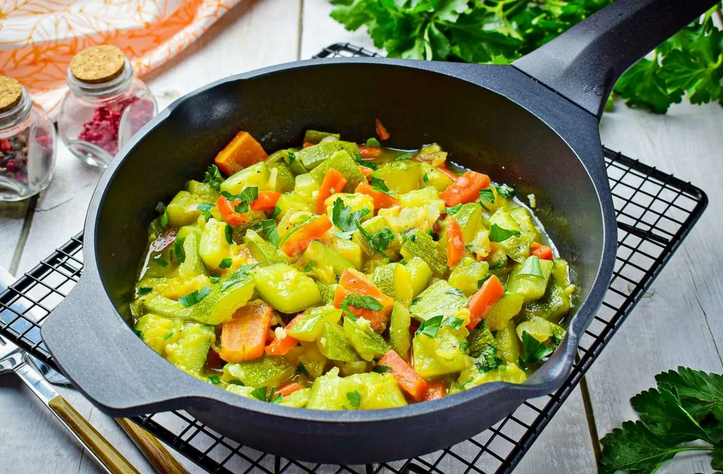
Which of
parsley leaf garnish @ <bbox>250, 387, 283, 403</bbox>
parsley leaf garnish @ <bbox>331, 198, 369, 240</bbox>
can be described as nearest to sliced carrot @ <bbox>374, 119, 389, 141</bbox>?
parsley leaf garnish @ <bbox>331, 198, 369, 240</bbox>

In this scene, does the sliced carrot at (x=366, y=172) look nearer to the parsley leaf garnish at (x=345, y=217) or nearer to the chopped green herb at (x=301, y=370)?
the parsley leaf garnish at (x=345, y=217)

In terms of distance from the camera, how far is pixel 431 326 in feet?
7.16

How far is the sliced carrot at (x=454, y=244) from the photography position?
2479 millimetres

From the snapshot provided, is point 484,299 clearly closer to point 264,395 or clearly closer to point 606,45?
point 264,395

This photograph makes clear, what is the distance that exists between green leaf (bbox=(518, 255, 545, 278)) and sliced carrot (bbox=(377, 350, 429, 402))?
545mm

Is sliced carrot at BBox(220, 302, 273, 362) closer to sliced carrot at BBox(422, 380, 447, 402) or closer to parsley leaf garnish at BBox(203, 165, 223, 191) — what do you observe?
sliced carrot at BBox(422, 380, 447, 402)

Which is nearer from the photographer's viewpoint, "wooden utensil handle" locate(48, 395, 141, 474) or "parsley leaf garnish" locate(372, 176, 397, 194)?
"wooden utensil handle" locate(48, 395, 141, 474)

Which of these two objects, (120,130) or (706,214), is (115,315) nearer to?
(120,130)

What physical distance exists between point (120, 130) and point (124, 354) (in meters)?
1.74

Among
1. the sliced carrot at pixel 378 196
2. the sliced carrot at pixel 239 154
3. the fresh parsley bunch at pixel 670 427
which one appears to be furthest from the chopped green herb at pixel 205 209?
the fresh parsley bunch at pixel 670 427

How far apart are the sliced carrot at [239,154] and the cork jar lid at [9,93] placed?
34.2 inches

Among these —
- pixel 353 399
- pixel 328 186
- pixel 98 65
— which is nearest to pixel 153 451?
pixel 353 399

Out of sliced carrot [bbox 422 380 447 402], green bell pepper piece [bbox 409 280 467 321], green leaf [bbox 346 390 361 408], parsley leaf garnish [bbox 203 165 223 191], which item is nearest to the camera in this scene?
green leaf [bbox 346 390 361 408]

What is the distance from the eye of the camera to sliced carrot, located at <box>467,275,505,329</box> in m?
2.28
